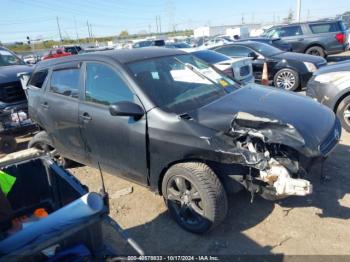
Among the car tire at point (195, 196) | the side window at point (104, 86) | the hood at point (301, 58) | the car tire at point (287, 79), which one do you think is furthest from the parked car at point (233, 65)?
the car tire at point (195, 196)

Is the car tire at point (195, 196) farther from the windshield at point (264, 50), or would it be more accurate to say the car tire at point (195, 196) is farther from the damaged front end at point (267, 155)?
the windshield at point (264, 50)

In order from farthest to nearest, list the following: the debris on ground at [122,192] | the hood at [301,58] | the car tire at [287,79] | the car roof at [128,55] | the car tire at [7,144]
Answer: the hood at [301,58]
the car tire at [287,79]
the car tire at [7,144]
the debris on ground at [122,192]
the car roof at [128,55]

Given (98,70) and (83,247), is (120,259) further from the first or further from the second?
(98,70)

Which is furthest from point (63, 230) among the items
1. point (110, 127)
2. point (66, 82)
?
point (66, 82)

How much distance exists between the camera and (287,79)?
9.69 m

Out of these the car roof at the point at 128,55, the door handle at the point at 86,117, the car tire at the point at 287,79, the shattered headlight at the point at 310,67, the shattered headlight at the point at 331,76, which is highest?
the car roof at the point at 128,55

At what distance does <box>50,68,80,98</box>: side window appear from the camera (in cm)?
423

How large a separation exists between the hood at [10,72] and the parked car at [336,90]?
600cm

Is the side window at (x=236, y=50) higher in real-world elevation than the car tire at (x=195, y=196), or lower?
higher

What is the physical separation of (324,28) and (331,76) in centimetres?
1141

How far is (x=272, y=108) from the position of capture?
140 inches

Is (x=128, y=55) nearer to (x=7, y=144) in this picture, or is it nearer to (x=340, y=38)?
(x=7, y=144)

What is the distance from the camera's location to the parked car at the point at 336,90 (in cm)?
569

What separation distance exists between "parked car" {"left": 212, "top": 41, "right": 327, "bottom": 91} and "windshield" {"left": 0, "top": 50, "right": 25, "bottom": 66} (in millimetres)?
6683
